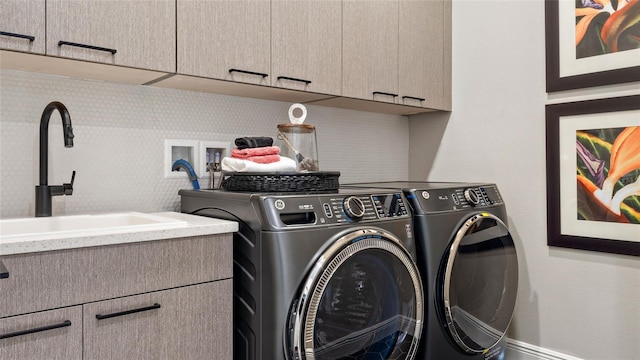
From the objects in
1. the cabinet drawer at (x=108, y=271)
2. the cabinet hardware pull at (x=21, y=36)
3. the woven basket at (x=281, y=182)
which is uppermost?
the cabinet hardware pull at (x=21, y=36)

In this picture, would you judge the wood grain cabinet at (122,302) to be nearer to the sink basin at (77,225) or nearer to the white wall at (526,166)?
the sink basin at (77,225)

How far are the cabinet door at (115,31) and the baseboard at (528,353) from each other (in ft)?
7.16

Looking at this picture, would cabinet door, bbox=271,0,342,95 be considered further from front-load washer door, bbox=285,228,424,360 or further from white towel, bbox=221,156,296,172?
front-load washer door, bbox=285,228,424,360

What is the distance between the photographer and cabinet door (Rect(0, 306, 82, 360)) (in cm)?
109

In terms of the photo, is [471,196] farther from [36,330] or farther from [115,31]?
[36,330]

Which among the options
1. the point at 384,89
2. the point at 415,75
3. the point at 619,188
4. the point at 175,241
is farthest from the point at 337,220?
the point at 619,188

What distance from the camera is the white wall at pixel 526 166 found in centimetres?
210

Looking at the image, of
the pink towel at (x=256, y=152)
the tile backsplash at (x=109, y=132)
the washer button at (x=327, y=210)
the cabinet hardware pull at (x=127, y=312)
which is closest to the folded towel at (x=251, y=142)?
the pink towel at (x=256, y=152)

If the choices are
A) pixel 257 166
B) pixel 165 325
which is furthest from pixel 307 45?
pixel 165 325

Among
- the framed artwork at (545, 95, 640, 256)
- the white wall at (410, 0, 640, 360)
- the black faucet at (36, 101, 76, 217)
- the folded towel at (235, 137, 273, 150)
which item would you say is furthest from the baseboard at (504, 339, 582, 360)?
the black faucet at (36, 101, 76, 217)

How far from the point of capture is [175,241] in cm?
136

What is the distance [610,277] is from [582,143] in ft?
2.06

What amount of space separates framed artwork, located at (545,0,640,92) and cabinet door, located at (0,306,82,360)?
224 centimetres

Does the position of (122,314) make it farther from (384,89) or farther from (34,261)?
(384,89)
